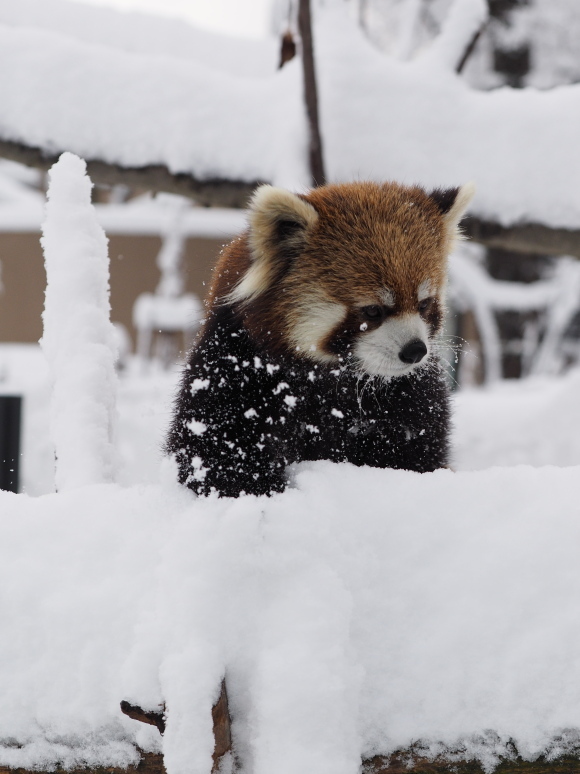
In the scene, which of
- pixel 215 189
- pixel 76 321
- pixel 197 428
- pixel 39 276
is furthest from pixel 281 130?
pixel 39 276

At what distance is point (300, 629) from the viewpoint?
48.1 inches

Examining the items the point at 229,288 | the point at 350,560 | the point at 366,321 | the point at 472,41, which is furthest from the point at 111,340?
the point at 472,41

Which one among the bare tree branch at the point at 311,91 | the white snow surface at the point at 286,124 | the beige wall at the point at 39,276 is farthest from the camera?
the beige wall at the point at 39,276

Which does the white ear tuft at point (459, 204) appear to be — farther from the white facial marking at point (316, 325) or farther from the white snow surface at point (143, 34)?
the white snow surface at point (143, 34)

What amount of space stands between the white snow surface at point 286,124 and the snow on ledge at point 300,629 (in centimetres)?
187

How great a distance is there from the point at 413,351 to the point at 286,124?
5.19 ft

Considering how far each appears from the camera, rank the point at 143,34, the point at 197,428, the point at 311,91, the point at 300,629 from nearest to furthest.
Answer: the point at 300,629 → the point at 197,428 → the point at 311,91 → the point at 143,34

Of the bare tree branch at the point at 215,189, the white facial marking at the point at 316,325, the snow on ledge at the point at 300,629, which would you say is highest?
the bare tree branch at the point at 215,189

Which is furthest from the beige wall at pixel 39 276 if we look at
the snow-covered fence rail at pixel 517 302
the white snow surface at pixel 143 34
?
the white snow surface at pixel 143 34

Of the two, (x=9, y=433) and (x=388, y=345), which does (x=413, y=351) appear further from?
(x=9, y=433)

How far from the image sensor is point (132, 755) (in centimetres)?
126

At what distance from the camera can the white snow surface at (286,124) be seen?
2926 millimetres

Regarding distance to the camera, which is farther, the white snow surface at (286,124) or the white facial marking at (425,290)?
the white snow surface at (286,124)

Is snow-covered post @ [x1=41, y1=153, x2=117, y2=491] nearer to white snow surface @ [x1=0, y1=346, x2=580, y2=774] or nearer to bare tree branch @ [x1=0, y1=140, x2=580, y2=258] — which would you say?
white snow surface @ [x1=0, y1=346, x2=580, y2=774]
